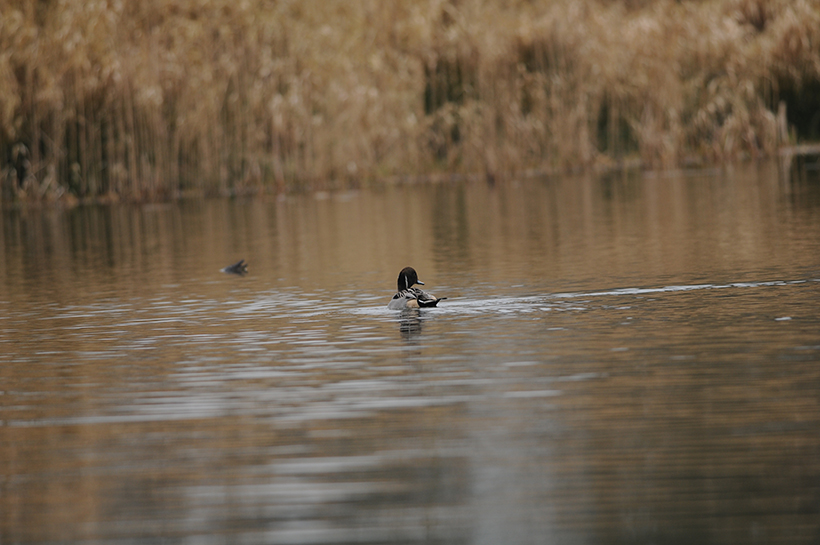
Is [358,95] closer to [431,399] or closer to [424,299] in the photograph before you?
[424,299]

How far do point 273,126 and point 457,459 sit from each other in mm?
22812

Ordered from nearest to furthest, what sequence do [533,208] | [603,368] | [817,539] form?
[817,539]
[603,368]
[533,208]

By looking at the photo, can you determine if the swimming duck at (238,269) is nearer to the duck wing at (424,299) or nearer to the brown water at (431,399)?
the brown water at (431,399)

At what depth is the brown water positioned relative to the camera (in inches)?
210

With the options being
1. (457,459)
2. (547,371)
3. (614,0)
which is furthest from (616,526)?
(614,0)

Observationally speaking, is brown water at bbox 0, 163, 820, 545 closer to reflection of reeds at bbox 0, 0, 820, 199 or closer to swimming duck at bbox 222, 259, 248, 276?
swimming duck at bbox 222, 259, 248, 276

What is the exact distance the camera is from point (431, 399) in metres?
7.48

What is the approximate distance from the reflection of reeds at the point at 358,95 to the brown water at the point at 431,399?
38.9 feet

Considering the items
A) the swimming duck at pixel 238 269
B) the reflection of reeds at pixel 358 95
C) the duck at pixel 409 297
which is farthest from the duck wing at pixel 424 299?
the reflection of reeds at pixel 358 95

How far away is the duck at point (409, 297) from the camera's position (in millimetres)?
11172

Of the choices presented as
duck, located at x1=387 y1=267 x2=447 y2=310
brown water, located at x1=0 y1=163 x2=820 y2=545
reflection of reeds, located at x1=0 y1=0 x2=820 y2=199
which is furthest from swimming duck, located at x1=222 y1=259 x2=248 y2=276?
reflection of reeds, located at x1=0 y1=0 x2=820 y2=199

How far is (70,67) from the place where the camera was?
27594 millimetres

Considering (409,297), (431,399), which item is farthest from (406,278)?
(431,399)

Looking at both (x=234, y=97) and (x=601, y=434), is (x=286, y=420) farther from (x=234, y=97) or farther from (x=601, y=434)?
(x=234, y=97)
